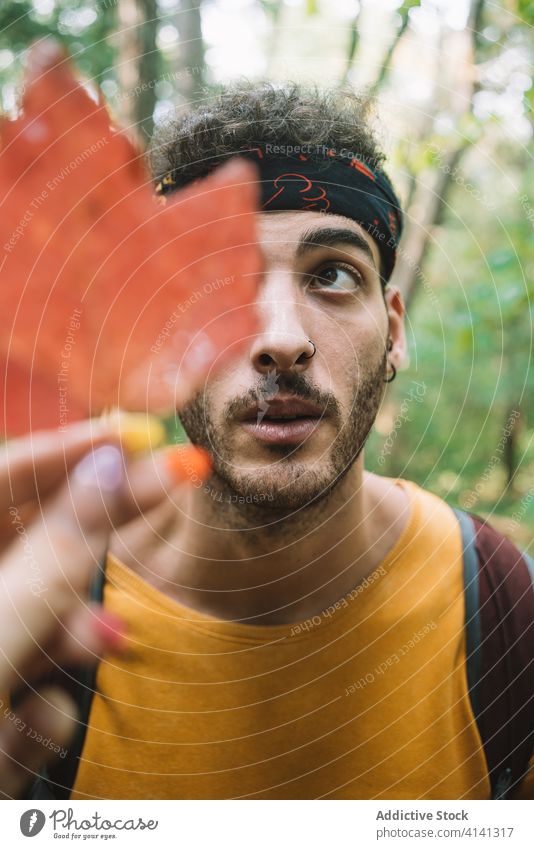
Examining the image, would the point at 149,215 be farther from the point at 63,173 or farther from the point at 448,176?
the point at 448,176

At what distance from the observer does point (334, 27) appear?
0.80 metres

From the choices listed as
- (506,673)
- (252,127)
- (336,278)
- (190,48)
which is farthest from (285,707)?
(190,48)

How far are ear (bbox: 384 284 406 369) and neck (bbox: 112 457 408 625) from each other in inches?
5.5

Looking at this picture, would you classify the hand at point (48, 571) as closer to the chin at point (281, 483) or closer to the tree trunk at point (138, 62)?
the chin at point (281, 483)

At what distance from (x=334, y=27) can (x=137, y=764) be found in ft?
3.16

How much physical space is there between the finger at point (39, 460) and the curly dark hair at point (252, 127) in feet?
1.03

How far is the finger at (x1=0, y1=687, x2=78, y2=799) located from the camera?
1.97 ft

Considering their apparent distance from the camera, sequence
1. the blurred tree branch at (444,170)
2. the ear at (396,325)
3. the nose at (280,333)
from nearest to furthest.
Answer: the nose at (280,333) → the ear at (396,325) → the blurred tree branch at (444,170)

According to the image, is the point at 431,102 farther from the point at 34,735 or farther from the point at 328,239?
the point at 34,735

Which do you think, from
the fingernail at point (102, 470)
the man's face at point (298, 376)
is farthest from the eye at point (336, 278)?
the fingernail at point (102, 470)

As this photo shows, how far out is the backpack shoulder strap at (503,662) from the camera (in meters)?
0.62

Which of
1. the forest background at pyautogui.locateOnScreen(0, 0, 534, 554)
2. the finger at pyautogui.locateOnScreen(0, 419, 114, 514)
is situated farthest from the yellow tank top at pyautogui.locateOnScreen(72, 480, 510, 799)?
the forest background at pyautogui.locateOnScreen(0, 0, 534, 554)

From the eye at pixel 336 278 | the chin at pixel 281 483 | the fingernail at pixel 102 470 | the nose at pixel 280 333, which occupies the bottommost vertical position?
the chin at pixel 281 483
